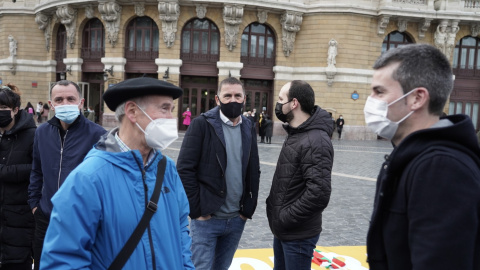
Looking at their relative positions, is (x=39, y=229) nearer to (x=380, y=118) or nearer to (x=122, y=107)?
(x=122, y=107)

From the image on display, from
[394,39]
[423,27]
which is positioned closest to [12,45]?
[394,39]

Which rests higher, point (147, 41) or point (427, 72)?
point (147, 41)

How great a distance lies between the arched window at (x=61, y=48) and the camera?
2753cm

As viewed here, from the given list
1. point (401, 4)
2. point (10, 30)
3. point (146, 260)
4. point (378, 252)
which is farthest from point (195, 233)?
point (10, 30)

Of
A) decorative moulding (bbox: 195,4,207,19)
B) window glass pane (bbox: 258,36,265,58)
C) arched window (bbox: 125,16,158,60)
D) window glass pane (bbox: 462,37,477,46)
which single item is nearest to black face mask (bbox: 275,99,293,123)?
decorative moulding (bbox: 195,4,207,19)

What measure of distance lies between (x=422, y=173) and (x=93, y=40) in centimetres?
2728

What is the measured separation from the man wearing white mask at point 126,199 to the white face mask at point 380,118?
102 centimetres

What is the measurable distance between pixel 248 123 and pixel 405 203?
250 centimetres

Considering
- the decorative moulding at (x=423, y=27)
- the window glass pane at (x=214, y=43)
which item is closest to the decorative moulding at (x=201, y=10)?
the window glass pane at (x=214, y=43)

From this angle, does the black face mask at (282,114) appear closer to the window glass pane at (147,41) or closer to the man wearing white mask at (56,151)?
the man wearing white mask at (56,151)

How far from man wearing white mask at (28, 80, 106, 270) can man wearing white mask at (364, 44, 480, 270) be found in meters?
2.62

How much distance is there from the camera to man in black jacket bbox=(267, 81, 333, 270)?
3.08 meters

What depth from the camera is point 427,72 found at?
1.60 meters

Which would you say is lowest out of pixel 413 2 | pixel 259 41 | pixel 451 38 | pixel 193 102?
pixel 193 102
